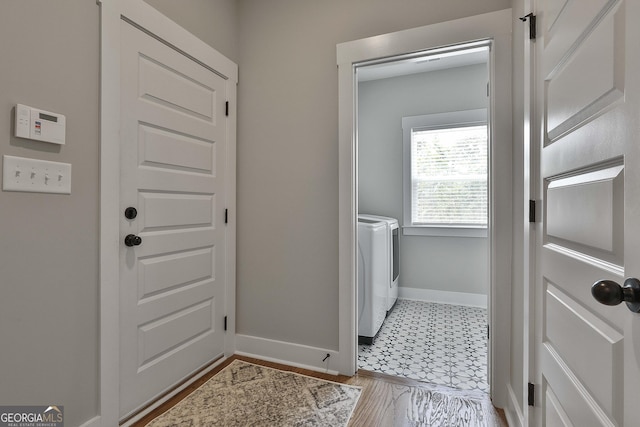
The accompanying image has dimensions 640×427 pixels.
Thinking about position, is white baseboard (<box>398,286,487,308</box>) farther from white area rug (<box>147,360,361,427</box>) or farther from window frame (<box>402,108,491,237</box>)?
white area rug (<box>147,360,361,427</box>)

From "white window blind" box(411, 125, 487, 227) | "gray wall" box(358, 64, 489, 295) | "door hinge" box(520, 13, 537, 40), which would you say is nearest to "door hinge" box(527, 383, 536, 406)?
"door hinge" box(520, 13, 537, 40)

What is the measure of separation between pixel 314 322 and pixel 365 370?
47cm

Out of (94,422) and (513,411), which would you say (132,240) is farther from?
(513,411)

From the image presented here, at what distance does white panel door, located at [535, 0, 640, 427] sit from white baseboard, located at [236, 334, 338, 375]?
123cm

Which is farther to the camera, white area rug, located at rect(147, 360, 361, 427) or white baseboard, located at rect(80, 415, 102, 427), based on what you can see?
white area rug, located at rect(147, 360, 361, 427)

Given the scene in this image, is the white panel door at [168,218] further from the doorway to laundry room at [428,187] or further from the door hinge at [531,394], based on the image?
the door hinge at [531,394]

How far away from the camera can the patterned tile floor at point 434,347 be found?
206 centimetres

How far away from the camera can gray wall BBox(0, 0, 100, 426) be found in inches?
44.6

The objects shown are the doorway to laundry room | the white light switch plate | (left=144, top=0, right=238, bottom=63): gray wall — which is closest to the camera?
the white light switch plate

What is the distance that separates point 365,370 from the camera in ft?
6.86

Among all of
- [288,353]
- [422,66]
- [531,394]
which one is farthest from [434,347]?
[422,66]

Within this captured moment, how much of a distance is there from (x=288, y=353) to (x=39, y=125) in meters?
1.86

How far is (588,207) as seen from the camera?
754 mm

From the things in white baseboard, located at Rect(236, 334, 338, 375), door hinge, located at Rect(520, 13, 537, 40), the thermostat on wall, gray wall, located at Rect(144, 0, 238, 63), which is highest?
gray wall, located at Rect(144, 0, 238, 63)
